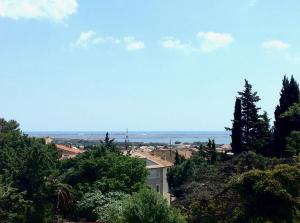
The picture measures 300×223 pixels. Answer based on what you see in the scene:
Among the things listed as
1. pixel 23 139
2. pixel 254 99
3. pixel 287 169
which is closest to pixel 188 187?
pixel 287 169

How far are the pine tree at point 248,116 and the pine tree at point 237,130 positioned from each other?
0.78ft

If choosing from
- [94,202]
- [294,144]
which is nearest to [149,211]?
[294,144]

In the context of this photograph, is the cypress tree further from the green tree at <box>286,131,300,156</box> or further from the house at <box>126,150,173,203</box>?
the house at <box>126,150,173,203</box>

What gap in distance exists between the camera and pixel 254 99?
130 ft

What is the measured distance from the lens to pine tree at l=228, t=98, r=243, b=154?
127 ft

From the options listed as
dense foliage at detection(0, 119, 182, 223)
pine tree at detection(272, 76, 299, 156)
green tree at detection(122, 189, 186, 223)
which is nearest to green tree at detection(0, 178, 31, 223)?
dense foliage at detection(0, 119, 182, 223)

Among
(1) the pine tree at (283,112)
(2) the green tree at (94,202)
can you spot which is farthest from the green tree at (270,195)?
(1) the pine tree at (283,112)

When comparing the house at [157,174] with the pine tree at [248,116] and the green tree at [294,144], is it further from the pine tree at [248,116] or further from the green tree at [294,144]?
the green tree at [294,144]

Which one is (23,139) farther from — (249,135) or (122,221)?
(122,221)

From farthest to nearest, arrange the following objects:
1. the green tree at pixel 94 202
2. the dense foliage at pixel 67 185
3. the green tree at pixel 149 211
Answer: the green tree at pixel 94 202
the dense foliage at pixel 67 185
the green tree at pixel 149 211

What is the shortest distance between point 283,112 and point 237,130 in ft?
14.3

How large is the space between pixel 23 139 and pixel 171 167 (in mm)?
20647

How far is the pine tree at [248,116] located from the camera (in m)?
38.7

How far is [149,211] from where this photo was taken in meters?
20.2
